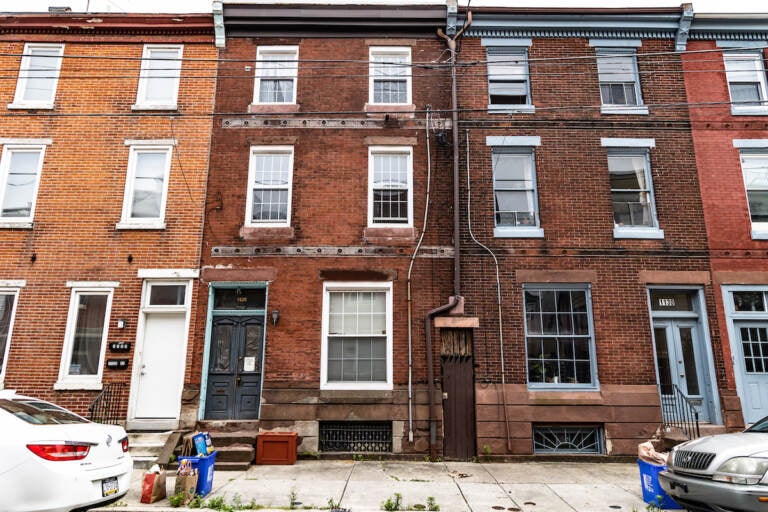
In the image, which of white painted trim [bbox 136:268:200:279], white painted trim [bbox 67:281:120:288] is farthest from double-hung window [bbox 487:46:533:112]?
white painted trim [bbox 67:281:120:288]

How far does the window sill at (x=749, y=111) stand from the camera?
38.2 ft

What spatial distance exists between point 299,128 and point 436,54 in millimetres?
4032

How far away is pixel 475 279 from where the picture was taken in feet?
35.3

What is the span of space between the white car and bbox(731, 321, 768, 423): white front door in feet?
39.9

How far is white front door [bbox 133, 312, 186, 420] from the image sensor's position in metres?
10.3

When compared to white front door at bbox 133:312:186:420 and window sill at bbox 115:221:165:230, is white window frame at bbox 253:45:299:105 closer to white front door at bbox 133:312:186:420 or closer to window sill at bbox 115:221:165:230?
window sill at bbox 115:221:165:230

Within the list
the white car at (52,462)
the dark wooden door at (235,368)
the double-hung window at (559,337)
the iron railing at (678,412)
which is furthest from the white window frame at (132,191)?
the iron railing at (678,412)

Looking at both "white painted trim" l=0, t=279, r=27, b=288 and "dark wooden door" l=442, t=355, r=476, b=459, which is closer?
"dark wooden door" l=442, t=355, r=476, b=459

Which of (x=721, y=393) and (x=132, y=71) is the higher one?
(x=132, y=71)

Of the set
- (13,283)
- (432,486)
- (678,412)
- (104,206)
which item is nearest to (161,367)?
(13,283)

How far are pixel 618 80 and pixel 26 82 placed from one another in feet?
50.2

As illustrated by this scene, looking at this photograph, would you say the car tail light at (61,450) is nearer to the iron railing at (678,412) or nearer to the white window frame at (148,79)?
the white window frame at (148,79)

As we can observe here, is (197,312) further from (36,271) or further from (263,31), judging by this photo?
(263,31)

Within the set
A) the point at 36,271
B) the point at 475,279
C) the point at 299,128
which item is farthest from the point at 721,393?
the point at 36,271
